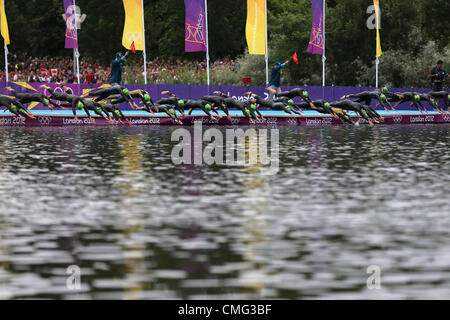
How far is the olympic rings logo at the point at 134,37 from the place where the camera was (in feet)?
148

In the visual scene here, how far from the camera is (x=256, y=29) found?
46.4 m

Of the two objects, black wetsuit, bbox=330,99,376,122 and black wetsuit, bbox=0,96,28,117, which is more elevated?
black wetsuit, bbox=0,96,28,117

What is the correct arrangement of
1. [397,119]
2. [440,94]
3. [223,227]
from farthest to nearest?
[440,94]
[397,119]
[223,227]

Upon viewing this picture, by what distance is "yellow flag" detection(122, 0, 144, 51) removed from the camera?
1769 inches

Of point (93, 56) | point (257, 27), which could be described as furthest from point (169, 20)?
point (257, 27)

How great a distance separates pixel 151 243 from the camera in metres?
12.3

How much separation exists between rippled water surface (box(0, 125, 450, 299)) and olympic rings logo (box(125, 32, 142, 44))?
21510 millimetres

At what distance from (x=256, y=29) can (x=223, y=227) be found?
34.0 m

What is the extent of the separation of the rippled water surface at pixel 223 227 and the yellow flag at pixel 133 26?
2155 centimetres

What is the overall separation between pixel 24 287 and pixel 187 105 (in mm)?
30545

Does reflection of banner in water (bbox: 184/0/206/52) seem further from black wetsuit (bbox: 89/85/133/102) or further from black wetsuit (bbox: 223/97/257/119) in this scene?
black wetsuit (bbox: 89/85/133/102)

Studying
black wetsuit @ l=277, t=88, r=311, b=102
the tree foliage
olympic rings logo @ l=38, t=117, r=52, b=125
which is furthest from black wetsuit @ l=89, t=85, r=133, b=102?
the tree foliage

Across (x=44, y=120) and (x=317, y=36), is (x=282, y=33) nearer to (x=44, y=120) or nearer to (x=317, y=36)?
(x=317, y=36)

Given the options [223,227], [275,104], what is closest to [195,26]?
[275,104]
